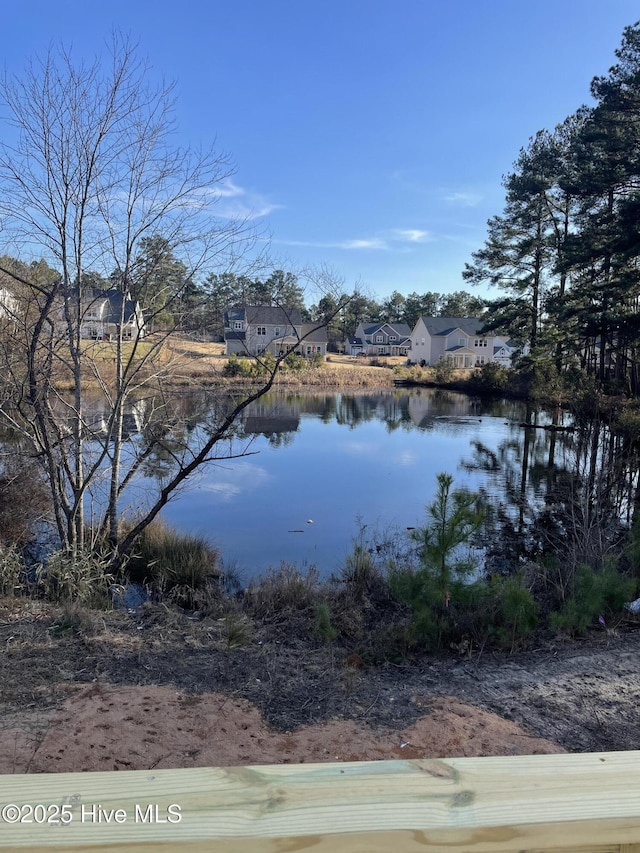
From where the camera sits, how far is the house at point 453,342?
61.6m

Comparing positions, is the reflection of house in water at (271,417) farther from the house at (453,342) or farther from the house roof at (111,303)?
the house at (453,342)

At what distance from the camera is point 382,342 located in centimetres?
7525

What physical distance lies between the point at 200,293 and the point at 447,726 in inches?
223

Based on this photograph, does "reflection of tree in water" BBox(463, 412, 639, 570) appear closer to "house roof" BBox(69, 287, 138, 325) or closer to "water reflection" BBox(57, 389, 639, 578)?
"water reflection" BBox(57, 389, 639, 578)

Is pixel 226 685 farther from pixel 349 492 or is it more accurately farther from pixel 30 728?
pixel 349 492

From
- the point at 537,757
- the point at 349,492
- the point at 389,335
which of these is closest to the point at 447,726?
the point at 537,757

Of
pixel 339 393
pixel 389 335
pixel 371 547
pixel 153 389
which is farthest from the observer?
pixel 389 335

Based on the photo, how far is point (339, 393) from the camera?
44.0 meters

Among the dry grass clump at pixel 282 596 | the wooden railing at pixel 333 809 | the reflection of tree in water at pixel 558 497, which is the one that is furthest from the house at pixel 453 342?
the wooden railing at pixel 333 809

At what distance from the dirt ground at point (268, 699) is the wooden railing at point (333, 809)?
8.79 ft

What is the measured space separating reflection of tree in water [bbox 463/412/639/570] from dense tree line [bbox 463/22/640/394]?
550cm

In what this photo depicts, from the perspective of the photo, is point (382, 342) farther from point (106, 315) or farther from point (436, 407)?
point (106, 315)

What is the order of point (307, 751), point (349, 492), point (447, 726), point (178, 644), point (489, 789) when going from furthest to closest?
point (349, 492) → point (178, 644) → point (447, 726) → point (307, 751) → point (489, 789)

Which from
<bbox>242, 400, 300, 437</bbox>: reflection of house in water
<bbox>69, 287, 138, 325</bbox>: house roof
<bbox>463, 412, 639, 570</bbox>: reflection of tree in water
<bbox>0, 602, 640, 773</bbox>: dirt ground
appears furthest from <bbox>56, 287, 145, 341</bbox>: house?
<bbox>242, 400, 300, 437</bbox>: reflection of house in water
